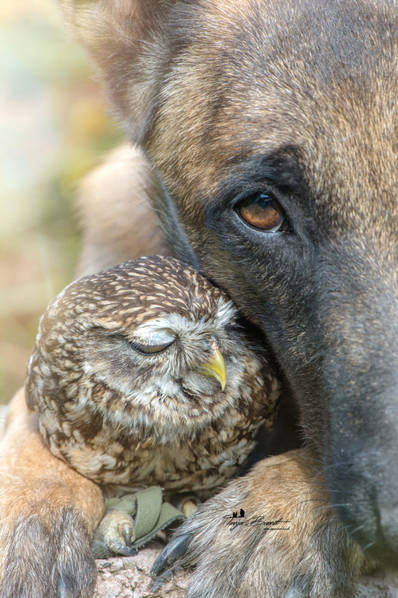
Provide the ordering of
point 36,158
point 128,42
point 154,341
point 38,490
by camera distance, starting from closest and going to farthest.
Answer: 1. point 154,341
2. point 38,490
3. point 128,42
4. point 36,158

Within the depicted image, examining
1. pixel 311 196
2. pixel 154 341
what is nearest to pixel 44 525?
pixel 154 341

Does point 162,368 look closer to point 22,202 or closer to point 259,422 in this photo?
point 259,422

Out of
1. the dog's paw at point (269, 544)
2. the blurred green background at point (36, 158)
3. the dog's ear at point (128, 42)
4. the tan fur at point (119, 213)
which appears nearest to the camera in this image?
the dog's paw at point (269, 544)

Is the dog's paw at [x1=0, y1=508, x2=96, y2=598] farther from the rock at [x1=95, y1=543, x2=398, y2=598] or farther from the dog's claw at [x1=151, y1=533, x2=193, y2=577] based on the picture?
the dog's claw at [x1=151, y1=533, x2=193, y2=577]

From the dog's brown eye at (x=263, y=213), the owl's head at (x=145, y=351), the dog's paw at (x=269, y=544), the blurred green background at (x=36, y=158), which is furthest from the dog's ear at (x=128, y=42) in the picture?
the blurred green background at (x=36, y=158)

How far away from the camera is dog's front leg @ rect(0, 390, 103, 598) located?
3.02 m

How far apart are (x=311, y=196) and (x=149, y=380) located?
88 cm

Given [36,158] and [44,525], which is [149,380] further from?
[36,158]

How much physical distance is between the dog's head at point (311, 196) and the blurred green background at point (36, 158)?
2708 millimetres

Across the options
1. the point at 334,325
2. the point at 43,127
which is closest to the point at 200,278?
the point at 334,325

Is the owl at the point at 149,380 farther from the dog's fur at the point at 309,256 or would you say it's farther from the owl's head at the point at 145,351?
the dog's fur at the point at 309,256

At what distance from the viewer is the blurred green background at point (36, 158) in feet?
22.7

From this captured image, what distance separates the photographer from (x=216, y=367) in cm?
315

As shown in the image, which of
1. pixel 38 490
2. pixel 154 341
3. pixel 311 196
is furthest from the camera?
pixel 38 490
